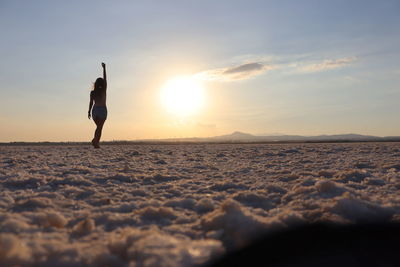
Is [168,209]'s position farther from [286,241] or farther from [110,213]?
[286,241]

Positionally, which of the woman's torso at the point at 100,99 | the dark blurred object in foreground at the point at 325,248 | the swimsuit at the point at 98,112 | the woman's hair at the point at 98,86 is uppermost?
the woman's hair at the point at 98,86

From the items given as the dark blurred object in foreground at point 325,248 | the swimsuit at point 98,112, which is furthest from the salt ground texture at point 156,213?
the swimsuit at point 98,112

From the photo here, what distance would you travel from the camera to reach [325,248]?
245cm

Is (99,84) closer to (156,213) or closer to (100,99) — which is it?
(100,99)

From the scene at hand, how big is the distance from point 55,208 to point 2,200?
769 millimetres

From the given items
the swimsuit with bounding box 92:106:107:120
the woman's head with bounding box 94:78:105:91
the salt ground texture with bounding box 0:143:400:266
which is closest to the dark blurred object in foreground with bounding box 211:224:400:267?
the salt ground texture with bounding box 0:143:400:266

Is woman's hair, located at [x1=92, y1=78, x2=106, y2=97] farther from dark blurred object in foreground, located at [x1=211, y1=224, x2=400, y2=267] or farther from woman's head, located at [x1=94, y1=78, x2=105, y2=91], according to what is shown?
dark blurred object in foreground, located at [x1=211, y1=224, x2=400, y2=267]

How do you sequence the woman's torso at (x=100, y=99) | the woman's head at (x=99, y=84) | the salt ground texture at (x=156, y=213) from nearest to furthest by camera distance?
1. the salt ground texture at (x=156, y=213)
2. the woman's head at (x=99, y=84)
3. the woman's torso at (x=100, y=99)

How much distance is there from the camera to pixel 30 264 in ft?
6.86

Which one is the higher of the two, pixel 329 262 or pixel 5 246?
pixel 5 246

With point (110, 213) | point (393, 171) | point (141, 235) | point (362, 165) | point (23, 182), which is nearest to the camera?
point (141, 235)

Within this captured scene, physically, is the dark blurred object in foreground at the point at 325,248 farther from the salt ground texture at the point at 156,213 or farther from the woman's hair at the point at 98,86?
the woman's hair at the point at 98,86

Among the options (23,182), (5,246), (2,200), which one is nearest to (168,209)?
(5,246)

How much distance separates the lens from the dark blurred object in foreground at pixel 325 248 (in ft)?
7.34
